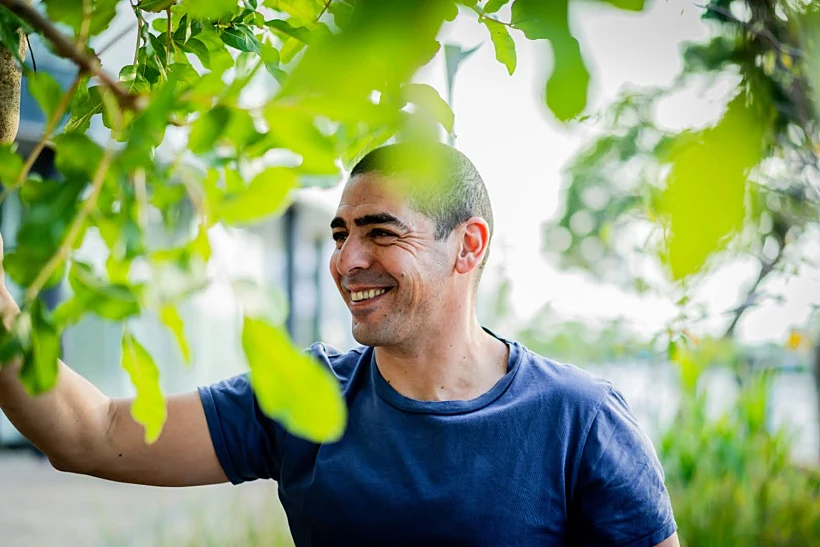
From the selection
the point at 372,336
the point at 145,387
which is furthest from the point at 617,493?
the point at 145,387

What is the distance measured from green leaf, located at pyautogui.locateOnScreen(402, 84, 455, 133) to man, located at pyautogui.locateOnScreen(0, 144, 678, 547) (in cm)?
75

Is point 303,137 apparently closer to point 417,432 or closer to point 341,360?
point 417,432

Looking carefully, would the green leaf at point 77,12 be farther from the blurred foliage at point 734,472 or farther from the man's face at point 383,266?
the blurred foliage at point 734,472

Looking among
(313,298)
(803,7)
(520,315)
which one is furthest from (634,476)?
(313,298)

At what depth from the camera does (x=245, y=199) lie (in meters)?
0.39

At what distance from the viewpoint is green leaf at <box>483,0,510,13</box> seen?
2.34 feet

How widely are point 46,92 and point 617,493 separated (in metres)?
1.17

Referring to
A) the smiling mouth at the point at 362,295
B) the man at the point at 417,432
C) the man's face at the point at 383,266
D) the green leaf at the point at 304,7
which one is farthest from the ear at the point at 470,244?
the green leaf at the point at 304,7

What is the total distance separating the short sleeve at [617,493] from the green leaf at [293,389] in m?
1.16

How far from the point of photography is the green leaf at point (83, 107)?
0.81m

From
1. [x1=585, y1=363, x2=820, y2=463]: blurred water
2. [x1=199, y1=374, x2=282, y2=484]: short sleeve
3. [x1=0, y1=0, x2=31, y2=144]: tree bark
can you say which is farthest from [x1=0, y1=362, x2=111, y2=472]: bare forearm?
[x1=585, y1=363, x2=820, y2=463]: blurred water

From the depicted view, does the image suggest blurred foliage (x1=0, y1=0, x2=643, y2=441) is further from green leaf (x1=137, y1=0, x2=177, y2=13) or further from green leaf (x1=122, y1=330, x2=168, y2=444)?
green leaf (x1=137, y1=0, x2=177, y2=13)

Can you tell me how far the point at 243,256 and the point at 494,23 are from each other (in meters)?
7.37

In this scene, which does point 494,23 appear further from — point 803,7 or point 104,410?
point 104,410
